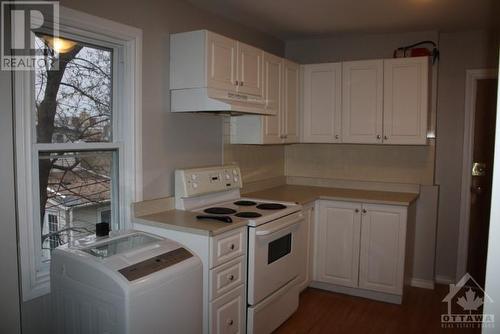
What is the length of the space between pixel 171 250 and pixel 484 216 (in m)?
3.24

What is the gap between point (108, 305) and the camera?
1813mm

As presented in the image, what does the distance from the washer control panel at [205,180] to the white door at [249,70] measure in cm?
65

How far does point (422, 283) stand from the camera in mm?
3914

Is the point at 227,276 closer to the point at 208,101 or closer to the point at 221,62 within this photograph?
the point at 208,101

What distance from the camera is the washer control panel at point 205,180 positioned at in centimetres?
288

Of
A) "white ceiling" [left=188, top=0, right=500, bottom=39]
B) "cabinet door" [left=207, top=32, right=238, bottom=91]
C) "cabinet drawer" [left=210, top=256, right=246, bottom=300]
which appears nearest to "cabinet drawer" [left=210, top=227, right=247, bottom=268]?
"cabinet drawer" [left=210, top=256, right=246, bottom=300]

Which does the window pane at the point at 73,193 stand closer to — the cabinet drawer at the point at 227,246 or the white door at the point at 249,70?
the cabinet drawer at the point at 227,246

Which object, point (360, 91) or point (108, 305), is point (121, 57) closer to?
point (108, 305)

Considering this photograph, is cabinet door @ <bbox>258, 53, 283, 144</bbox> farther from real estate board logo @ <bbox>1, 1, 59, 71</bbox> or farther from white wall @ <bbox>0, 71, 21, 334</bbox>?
white wall @ <bbox>0, 71, 21, 334</bbox>

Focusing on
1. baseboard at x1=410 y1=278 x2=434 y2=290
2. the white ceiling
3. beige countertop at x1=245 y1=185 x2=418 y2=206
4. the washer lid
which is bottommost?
baseboard at x1=410 y1=278 x2=434 y2=290

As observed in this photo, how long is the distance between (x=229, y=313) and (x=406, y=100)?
2369 mm


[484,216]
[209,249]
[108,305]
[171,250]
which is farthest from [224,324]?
[484,216]

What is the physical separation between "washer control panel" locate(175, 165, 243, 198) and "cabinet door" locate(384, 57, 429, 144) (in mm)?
1451

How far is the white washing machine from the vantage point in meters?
1.79
